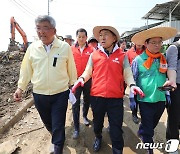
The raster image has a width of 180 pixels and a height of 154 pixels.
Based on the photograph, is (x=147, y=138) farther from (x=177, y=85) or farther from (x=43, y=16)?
(x=43, y=16)

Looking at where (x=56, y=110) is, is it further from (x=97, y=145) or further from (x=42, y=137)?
(x=42, y=137)

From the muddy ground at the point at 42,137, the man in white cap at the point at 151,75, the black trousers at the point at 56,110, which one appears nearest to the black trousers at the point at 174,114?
the man in white cap at the point at 151,75

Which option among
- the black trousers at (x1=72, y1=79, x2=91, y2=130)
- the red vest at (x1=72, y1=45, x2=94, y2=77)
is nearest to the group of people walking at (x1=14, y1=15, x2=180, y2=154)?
the black trousers at (x1=72, y1=79, x2=91, y2=130)

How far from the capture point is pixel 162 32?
9.93ft

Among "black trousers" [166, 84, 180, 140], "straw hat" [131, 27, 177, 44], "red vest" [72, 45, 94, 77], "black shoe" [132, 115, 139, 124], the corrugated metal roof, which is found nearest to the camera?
"straw hat" [131, 27, 177, 44]

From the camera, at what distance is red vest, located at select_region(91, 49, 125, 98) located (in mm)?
3082

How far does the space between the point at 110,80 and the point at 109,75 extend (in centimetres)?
7

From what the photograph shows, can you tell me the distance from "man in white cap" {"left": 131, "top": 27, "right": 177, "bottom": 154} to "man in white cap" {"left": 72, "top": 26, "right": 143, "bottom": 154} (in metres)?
0.21

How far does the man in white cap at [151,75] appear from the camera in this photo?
121 inches

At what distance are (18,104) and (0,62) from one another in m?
10.6

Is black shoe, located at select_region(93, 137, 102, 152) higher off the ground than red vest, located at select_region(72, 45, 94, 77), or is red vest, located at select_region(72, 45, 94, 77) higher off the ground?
red vest, located at select_region(72, 45, 94, 77)

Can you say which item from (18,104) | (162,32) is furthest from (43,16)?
(18,104)

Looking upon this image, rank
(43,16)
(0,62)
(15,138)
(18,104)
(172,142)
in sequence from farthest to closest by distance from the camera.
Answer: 1. (0,62)
2. (18,104)
3. (15,138)
4. (172,142)
5. (43,16)

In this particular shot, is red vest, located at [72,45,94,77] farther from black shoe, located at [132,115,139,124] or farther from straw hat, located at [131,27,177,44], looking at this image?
black shoe, located at [132,115,139,124]
